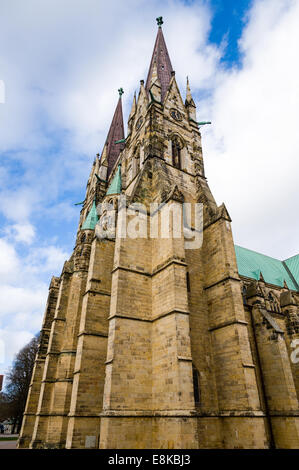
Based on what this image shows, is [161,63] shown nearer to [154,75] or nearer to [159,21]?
[154,75]

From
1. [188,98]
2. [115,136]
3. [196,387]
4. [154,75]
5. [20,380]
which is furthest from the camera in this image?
[20,380]

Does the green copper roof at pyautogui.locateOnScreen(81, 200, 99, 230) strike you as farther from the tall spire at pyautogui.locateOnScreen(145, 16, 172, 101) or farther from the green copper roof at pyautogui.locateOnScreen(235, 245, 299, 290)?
the green copper roof at pyautogui.locateOnScreen(235, 245, 299, 290)

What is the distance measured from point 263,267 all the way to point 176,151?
15596mm

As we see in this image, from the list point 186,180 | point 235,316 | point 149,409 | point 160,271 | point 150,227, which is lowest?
point 149,409

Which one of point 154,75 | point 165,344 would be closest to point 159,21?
point 154,75

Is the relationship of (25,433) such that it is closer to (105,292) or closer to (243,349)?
(105,292)

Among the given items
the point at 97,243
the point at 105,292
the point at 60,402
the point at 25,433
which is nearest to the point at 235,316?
the point at 105,292

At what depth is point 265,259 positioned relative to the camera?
97.9 ft

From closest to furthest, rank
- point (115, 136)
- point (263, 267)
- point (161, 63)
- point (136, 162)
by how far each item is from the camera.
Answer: point (136, 162), point (161, 63), point (263, 267), point (115, 136)

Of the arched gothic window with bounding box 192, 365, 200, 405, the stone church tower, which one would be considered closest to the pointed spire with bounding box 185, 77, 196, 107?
the stone church tower

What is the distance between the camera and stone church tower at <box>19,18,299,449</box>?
9.68m

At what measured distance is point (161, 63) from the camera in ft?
79.7

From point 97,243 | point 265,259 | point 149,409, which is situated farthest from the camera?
point 265,259
